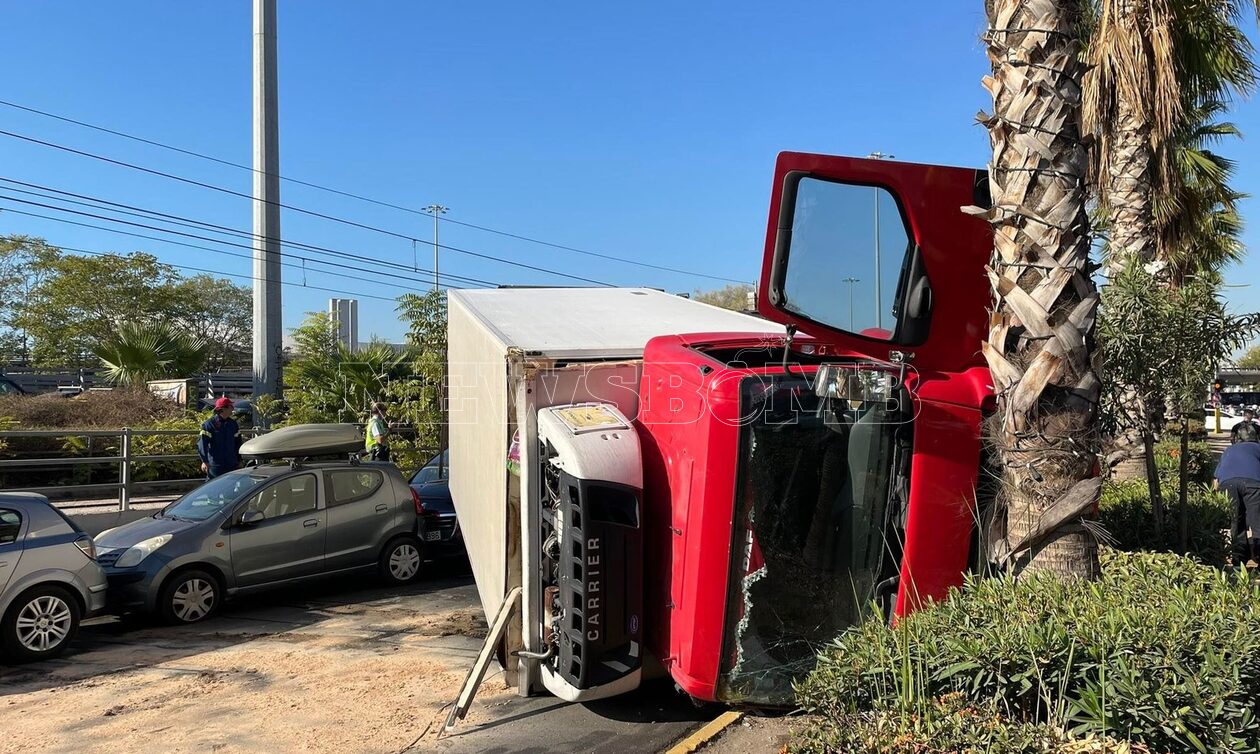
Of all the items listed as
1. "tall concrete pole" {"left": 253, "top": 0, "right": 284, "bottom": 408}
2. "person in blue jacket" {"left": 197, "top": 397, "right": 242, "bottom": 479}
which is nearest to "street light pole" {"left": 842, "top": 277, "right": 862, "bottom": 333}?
"person in blue jacket" {"left": 197, "top": 397, "right": 242, "bottom": 479}

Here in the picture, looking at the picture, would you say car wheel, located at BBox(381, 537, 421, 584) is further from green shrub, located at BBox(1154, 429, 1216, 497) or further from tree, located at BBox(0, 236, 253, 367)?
tree, located at BBox(0, 236, 253, 367)

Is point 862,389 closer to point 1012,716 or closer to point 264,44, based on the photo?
point 1012,716

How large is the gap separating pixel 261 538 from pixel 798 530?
6309 millimetres

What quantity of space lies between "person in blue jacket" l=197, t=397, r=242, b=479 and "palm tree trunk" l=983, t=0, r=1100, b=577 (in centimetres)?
1048

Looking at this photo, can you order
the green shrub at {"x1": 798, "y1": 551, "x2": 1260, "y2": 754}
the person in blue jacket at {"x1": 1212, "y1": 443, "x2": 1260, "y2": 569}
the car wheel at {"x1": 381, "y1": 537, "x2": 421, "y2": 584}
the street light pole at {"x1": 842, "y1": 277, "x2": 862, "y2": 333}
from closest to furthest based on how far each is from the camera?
1. the green shrub at {"x1": 798, "y1": 551, "x2": 1260, "y2": 754}
2. the street light pole at {"x1": 842, "y1": 277, "x2": 862, "y2": 333}
3. the person in blue jacket at {"x1": 1212, "y1": 443, "x2": 1260, "y2": 569}
4. the car wheel at {"x1": 381, "y1": 537, "x2": 421, "y2": 584}

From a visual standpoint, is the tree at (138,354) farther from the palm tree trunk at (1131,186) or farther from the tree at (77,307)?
the tree at (77,307)

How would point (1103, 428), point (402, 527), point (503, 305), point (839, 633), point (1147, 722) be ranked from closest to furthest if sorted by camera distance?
1. point (1147, 722)
2. point (839, 633)
3. point (1103, 428)
4. point (503, 305)
5. point (402, 527)

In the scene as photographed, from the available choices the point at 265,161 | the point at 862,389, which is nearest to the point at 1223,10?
the point at 862,389

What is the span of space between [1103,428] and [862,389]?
207cm

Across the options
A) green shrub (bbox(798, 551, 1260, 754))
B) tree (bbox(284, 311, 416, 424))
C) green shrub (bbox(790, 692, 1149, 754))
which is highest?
tree (bbox(284, 311, 416, 424))

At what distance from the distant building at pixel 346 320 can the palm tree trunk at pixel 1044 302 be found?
1560cm

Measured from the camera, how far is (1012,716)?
2.92 metres

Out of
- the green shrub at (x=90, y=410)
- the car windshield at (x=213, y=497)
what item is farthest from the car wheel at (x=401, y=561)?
the green shrub at (x=90, y=410)

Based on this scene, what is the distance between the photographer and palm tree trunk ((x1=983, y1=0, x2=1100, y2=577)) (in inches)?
150
